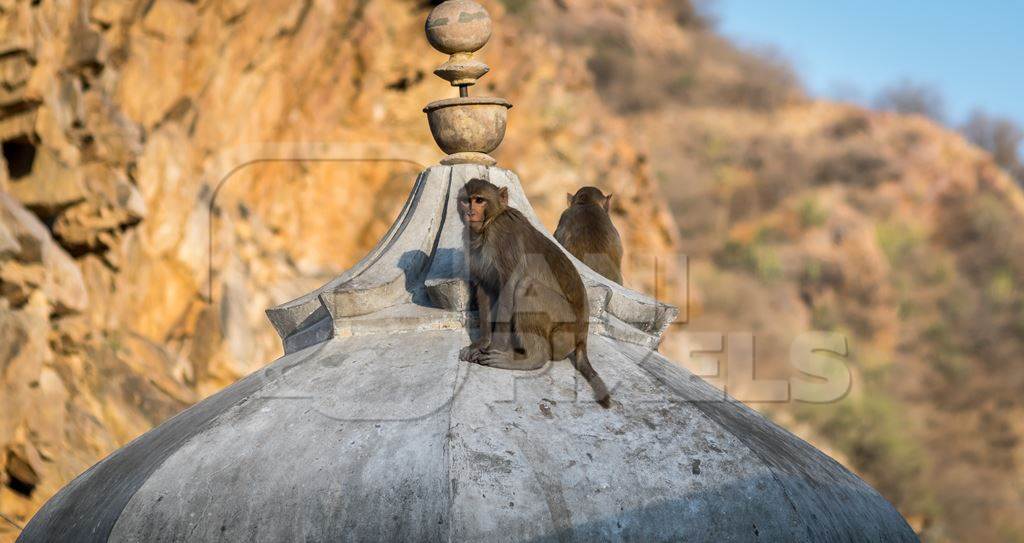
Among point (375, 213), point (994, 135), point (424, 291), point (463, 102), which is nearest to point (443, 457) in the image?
point (424, 291)

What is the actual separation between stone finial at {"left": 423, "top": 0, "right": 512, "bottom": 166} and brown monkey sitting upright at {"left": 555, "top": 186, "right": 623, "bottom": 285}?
2.57ft

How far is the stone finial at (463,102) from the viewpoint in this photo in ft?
13.9

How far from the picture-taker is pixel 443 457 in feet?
10.7

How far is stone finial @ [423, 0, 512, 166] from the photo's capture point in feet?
13.9

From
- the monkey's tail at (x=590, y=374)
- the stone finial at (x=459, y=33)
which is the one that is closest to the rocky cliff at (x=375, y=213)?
the stone finial at (x=459, y=33)

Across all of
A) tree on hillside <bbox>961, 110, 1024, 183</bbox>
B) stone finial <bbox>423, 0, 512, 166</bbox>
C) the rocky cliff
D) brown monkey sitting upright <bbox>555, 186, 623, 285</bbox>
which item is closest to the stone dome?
stone finial <bbox>423, 0, 512, 166</bbox>

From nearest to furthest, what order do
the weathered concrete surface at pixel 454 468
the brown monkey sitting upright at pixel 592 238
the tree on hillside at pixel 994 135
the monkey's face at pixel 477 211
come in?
the weathered concrete surface at pixel 454 468
the monkey's face at pixel 477 211
the brown monkey sitting upright at pixel 592 238
the tree on hillside at pixel 994 135

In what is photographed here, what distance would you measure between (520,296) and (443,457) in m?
0.60

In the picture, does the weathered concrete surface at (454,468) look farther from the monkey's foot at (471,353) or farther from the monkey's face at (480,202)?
the monkey's face at (480,202)

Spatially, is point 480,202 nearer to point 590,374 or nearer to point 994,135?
point 590,374

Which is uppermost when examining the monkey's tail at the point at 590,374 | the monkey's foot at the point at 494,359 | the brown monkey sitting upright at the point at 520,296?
the brown monkey sitting upright at the point at 520,296

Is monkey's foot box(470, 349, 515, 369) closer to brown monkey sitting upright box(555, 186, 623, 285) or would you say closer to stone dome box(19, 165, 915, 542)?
stone dome box(19, 165, 915, 542)

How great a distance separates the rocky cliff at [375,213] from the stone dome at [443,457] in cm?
Result: 416

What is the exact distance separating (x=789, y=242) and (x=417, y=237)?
28.3m
